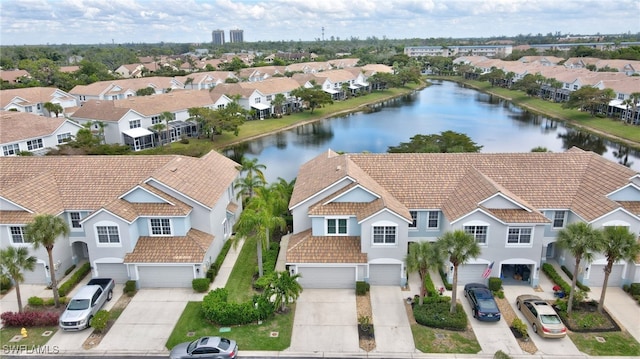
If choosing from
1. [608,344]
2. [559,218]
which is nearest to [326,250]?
[608,344]

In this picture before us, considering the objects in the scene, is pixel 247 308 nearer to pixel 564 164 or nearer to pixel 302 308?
pixel 302 308

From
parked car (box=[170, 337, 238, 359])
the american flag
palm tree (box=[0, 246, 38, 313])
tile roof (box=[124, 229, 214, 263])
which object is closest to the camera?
parked car (box=[170, 337, 238, 359])

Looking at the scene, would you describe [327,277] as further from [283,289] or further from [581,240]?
[581,240]

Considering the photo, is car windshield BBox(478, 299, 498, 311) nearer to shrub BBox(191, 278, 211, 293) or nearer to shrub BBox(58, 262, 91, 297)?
shrub BBox(191, 278, 211, 293)

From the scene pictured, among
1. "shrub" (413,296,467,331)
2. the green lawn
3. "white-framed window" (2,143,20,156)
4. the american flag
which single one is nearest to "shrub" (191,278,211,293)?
"shrub" (413,296,467,331)

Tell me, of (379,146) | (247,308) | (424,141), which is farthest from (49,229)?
(379,146)

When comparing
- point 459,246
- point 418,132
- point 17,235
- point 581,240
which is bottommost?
point 418,132
